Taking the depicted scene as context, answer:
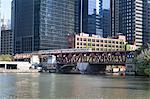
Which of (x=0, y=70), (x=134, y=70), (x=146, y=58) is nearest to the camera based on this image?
(x=146, y=58)

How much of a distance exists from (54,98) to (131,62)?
396ft

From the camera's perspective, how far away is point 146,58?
128 meters

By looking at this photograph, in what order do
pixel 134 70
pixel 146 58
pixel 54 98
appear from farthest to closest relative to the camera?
pixel 134 70, pixel 146 58, pixel 54 98

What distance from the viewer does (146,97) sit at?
53.6m

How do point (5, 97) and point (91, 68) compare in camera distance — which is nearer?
point (5, 97)

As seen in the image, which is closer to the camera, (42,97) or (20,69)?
(42,97)

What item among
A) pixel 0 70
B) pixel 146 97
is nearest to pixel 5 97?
pixel 146 97

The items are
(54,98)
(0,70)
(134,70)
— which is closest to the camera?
(54,98)

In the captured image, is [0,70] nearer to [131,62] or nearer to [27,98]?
[131,62]

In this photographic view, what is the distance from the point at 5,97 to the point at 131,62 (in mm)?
122134

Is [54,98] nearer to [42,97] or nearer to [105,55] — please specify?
A: [42,97]

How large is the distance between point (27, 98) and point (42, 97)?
2226 mm

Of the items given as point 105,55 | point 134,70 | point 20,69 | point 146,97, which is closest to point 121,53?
point 105,55

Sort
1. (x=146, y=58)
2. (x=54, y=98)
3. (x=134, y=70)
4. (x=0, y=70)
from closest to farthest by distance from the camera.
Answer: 1. (x=54, y=98)
2. (x=146, y=58)
3. (x=134, y=70)
4. (x=0, y=70)
